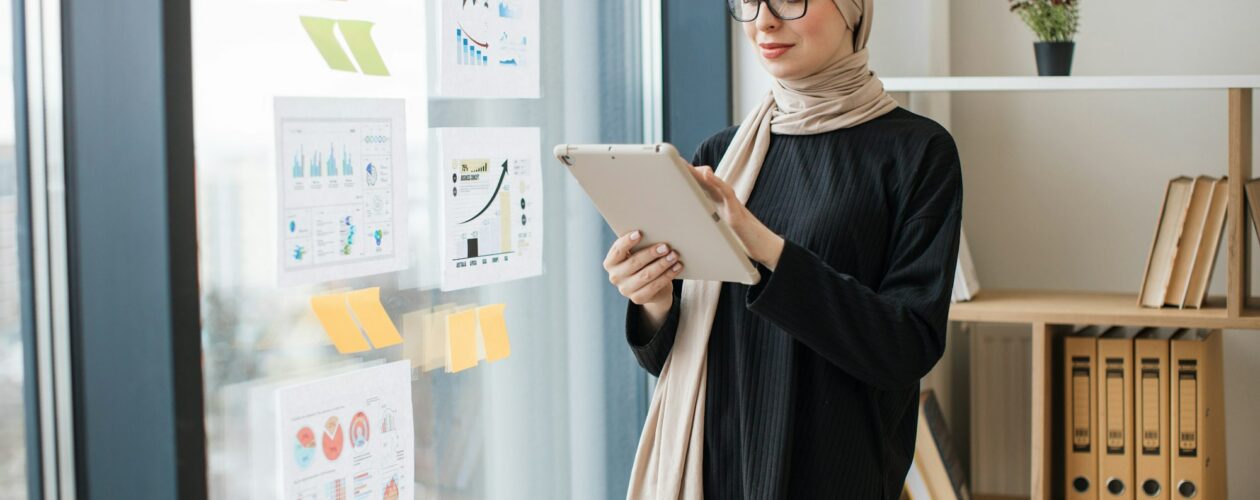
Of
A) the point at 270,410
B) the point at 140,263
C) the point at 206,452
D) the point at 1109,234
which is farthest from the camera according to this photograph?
the point at 1109,234

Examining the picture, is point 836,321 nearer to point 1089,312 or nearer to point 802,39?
point 802,39

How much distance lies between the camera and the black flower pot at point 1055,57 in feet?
7.93

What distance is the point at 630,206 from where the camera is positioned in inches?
50.9

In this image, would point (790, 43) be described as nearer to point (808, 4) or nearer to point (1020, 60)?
point (808, 4)

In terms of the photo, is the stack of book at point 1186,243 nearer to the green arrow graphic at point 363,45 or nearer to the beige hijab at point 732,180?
the beige hijab at point 732,180

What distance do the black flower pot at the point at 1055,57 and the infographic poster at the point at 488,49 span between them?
3.61 feet

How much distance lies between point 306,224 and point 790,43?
64 centimetres

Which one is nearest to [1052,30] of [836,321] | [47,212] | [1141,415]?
[1141,415]

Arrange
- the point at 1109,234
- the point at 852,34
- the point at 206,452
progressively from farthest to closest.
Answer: the point at 1109,234 → the point at 852,34 → the point at 206,452

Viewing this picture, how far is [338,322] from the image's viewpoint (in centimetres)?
151

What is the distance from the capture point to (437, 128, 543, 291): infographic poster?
1760 mm

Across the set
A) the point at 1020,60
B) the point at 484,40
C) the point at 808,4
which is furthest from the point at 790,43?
the point at 1020,60

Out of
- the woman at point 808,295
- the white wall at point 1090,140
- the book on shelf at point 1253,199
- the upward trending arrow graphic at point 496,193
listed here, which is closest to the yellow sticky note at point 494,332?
the upward trending arrow graphic at point 496,193

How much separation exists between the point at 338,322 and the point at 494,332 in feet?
1.37
